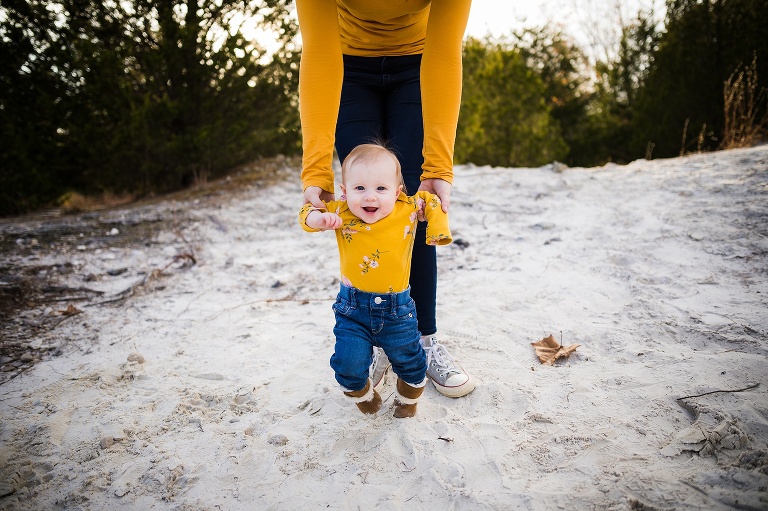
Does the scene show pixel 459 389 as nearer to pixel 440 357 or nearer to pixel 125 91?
pixel 440 357

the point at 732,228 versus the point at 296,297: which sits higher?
the point at 732,228

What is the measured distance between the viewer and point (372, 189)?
56.9 inches

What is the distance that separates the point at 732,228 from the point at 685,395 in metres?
2.02

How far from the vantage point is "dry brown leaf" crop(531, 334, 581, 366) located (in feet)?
6.11

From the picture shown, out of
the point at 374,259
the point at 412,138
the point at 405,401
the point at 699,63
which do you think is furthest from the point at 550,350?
the point at 699,63

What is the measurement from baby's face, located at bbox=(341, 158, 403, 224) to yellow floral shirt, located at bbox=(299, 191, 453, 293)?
0.13 ft

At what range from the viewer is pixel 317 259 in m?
3.41

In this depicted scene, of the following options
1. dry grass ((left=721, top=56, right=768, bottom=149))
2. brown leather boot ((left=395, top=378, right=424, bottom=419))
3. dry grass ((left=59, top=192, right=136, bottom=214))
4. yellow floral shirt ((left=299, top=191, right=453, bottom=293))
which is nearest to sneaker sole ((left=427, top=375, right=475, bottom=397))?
brown leather boot ((left=395, top=378, right=424, bottom=419))

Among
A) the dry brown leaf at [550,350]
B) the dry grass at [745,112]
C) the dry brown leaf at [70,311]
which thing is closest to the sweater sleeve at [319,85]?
the dry brown leaf at [550,350]

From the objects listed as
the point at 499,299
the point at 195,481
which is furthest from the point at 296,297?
the point at 195,481

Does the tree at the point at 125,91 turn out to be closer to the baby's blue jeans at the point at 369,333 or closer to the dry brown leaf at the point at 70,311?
the dry brown leaf at the point at 70,311

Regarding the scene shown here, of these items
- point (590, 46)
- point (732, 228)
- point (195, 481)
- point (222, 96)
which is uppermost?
point (590, 46)

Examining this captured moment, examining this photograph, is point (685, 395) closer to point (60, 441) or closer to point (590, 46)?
point (60, 441)

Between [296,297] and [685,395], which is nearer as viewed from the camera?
[685,395]
